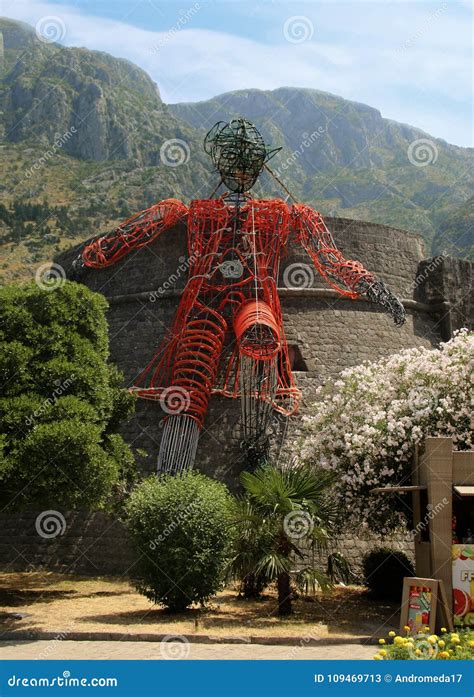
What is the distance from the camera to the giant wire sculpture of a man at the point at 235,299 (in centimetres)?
1789

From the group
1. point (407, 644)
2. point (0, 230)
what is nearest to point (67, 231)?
point (0, 230)

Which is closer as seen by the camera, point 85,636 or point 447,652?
point 447,652

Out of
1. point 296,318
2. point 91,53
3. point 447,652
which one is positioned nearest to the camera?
point 447,652

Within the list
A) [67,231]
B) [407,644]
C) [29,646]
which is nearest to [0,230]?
[67,231]

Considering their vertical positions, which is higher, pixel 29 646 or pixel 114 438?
pixel 114 438

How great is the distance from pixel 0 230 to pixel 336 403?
133ft

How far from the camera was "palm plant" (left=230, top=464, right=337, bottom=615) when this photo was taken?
43.4 feet

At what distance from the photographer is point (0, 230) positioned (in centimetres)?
5159

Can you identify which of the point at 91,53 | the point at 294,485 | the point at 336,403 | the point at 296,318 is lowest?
the point at 294,485

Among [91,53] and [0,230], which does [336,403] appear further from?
[91,53]

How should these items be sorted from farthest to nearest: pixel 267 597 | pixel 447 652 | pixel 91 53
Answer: pixel 91 53, pixel 267 597, pixel 447 652

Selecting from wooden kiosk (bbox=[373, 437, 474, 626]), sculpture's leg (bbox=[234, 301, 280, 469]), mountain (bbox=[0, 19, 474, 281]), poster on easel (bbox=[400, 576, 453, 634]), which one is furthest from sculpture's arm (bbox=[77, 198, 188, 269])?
mountain (bbox=[0, 19, 474, 281])

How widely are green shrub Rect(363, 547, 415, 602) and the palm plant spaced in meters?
2.67

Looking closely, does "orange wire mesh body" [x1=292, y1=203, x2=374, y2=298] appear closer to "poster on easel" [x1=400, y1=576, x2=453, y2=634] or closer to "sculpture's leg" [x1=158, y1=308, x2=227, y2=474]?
"sculpture's leg" [x1=158, y1=308, x2=227, y2=474]
